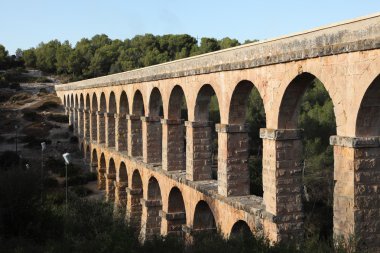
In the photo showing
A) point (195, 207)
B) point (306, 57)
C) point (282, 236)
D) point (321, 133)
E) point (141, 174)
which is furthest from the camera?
point (321, 133)

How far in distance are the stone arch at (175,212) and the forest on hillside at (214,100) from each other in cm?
443

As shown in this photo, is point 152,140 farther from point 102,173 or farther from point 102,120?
point 102,120

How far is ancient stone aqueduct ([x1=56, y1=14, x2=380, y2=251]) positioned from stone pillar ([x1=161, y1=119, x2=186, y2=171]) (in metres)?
0.04

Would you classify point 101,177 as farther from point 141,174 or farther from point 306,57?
point 306,57

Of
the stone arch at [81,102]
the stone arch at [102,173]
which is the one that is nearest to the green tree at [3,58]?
the stone arch at [81,102]

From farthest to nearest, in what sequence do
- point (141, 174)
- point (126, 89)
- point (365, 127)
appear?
point (126, 89), point (141, 174), point (365, 127)

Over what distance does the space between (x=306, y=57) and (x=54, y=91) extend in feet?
173

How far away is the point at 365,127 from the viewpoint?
845 cm

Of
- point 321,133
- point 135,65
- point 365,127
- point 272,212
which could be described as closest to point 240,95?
point 272,212

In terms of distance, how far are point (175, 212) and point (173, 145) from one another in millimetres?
2374

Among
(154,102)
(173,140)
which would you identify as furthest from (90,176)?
(173,140)

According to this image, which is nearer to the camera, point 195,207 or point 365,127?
point 365,127

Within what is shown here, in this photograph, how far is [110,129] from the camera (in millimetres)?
26719

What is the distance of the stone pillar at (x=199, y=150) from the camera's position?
49.3 feet
